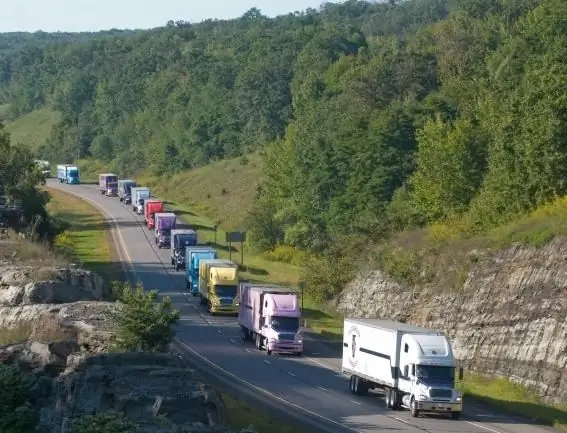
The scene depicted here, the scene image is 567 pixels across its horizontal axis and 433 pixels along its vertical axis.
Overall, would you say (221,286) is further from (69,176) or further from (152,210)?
(69,176)

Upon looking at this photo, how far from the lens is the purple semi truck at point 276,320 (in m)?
67.8

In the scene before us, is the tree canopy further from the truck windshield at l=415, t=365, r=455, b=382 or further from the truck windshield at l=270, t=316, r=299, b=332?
the truck windshield at l=415, t=365, r=455, b=382

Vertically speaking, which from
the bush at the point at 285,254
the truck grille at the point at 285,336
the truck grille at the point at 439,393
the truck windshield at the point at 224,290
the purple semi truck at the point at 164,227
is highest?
the purple semi truck at the point at 164,227

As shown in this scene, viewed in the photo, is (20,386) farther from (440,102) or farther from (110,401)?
(440,102)

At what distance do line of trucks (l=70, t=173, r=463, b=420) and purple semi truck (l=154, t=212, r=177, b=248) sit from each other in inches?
372

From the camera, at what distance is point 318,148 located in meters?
116

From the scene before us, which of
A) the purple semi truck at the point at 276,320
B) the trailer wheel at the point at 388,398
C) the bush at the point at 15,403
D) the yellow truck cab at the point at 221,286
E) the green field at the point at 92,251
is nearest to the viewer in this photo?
the bush at the point at 15,403

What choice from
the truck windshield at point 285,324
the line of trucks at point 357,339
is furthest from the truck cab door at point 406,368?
the truck windshield at point 285,324

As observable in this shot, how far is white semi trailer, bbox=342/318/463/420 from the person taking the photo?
52000 millimetres

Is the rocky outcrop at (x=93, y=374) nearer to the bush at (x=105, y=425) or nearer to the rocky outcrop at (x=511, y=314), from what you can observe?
the bush at (x=105, y=425)

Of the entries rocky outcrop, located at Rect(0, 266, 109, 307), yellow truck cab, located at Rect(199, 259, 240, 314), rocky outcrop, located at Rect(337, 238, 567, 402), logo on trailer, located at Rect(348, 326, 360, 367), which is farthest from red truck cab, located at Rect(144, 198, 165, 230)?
logo on trailer, located at Rect(348, 326, 360, 367)

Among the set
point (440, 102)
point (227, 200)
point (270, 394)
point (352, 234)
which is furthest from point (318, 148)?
point (270, 394)

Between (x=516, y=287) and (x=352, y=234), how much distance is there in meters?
28.1

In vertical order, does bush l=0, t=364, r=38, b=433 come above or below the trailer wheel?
above
